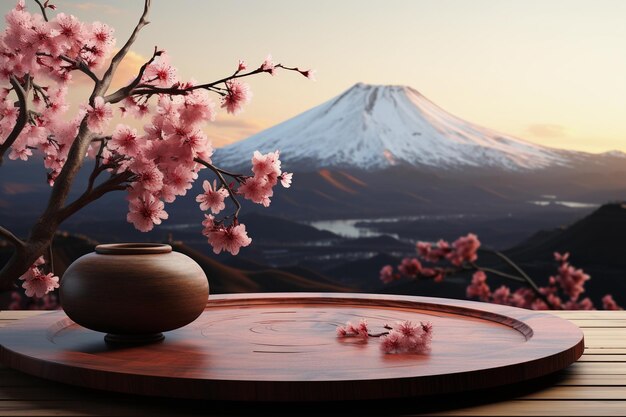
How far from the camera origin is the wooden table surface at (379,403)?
1.37 metres

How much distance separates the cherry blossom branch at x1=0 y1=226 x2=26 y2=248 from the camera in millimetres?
1881

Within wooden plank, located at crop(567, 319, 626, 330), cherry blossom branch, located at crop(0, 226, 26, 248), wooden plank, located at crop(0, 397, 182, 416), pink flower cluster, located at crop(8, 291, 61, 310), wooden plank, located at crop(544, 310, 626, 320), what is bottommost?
pink flower cluster, located at crop(8, 291, 61, 310)

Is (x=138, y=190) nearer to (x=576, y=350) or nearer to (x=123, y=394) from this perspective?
(x=123, y=394)

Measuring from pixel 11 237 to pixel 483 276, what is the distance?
3.40 meters

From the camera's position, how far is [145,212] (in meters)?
1.93

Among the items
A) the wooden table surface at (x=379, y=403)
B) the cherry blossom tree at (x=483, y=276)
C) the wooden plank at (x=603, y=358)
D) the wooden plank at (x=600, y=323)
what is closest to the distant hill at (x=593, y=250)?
the cherry blossom tree at (x=483, y=276)

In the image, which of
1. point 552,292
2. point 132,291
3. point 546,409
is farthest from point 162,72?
point 552,292

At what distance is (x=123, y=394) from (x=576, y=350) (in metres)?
1.00

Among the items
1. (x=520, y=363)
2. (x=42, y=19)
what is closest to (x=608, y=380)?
(x=520, y=363)

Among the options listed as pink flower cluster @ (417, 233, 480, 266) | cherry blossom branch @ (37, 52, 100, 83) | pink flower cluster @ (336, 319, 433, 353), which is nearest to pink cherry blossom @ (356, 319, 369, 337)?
pink flower cluster @ (336, 319, 433, 353)

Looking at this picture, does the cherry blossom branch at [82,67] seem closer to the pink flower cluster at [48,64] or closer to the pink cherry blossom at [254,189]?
the pink flower cluster at [48,64]

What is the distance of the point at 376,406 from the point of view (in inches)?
54.6

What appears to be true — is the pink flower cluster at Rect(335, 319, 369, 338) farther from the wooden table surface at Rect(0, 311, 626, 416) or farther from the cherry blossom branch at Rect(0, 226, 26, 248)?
the cherry blossom branch at Rect(0, 226, 26, 248)

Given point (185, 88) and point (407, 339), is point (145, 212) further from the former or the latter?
point (407, 339)
